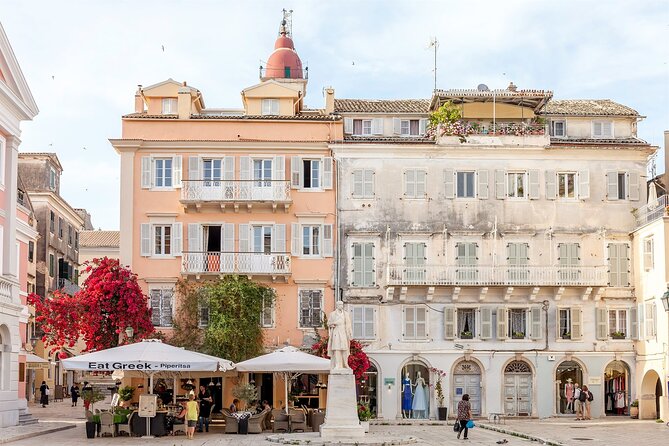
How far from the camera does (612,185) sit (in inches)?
2009

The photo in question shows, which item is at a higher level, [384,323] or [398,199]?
[398,199]

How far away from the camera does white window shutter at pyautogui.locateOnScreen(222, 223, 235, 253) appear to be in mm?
50000

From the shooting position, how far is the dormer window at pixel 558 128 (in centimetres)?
5262

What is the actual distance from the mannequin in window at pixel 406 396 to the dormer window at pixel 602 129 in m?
14.4

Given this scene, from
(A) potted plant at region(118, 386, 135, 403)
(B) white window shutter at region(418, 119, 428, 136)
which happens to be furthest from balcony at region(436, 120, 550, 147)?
(A) potted plant at region(118, 386, 135, 403)

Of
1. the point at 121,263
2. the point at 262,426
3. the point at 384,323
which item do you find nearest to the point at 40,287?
the point at 121,263

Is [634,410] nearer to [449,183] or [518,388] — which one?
[518,388]

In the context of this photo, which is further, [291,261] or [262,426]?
[291,261]

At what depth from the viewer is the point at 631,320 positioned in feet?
166

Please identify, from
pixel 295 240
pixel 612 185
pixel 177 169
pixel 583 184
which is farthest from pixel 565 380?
pixel 177 169

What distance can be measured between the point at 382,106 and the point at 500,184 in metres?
6.95

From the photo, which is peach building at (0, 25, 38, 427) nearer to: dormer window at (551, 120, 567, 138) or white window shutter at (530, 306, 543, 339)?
white window shutter at (530, 306, 543, 339)

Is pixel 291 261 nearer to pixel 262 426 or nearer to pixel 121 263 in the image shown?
pixel 121 263

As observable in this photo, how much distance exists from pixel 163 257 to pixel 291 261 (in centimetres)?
568
